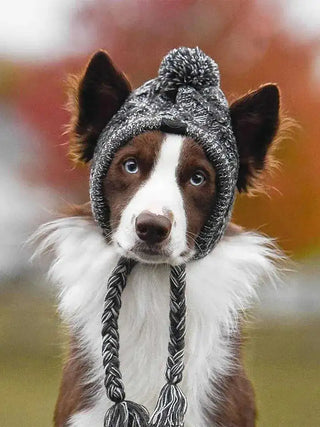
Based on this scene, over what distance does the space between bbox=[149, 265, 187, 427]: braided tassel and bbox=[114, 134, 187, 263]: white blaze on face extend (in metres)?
0.09

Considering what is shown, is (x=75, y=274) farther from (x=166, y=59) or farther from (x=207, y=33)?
(x=207, y=33)

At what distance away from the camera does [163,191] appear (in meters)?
1.51

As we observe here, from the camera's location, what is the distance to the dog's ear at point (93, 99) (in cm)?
164

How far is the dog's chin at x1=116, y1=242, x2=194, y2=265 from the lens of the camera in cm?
151

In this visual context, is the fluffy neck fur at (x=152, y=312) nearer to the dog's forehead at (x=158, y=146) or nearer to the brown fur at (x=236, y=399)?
the brown fur at (x=236, y=399)

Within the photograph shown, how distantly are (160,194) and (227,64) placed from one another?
6.05 feet

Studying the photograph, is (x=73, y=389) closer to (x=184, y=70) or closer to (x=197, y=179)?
(x=197, y=179)

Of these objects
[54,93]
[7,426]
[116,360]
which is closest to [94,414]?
[116,360]

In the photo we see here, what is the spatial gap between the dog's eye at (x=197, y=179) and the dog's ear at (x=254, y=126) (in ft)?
0.54

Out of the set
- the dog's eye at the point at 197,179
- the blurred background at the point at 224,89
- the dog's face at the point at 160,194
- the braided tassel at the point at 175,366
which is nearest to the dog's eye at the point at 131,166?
the dog's face at the point at 160,194

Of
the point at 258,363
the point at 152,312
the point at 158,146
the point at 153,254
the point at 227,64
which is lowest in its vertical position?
the point at 258,363

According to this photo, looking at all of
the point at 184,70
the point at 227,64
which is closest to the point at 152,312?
the point at 184,70

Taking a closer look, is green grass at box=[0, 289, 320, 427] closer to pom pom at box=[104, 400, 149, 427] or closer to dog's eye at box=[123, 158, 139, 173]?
pom pom at box=[104, 400, 149, 427]

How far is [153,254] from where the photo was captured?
1.52 metres
